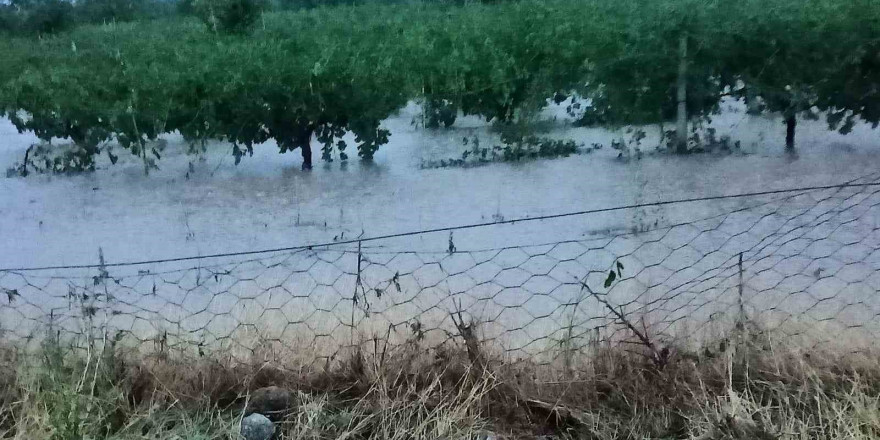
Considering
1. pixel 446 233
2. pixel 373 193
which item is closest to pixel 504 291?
pixel 446 233

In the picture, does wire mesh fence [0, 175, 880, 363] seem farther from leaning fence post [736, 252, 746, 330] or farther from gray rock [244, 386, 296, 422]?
gray rock [244, 386, 296, 422]

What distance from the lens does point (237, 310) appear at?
2686 mm

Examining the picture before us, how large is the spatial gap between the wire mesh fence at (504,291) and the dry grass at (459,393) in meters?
0.08

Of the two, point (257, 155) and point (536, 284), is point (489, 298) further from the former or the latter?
point (257, 155)

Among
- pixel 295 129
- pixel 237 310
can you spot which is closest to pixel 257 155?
pixel 295 129

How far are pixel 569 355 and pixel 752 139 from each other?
0.99 metres

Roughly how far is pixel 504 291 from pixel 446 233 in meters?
0.27

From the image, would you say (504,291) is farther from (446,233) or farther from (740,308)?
(740,308)

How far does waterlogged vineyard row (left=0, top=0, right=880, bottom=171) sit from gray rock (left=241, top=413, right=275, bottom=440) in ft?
2.84

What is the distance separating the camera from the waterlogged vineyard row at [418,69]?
2.63 metres

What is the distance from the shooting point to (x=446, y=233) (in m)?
2.75

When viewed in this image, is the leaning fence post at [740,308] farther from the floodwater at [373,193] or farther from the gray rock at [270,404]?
the gray rock at [270,404]

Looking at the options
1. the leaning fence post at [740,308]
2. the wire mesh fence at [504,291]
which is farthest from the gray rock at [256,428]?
A: the leaning fence post at [740,308]

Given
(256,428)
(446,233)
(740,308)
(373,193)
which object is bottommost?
(256,428)
